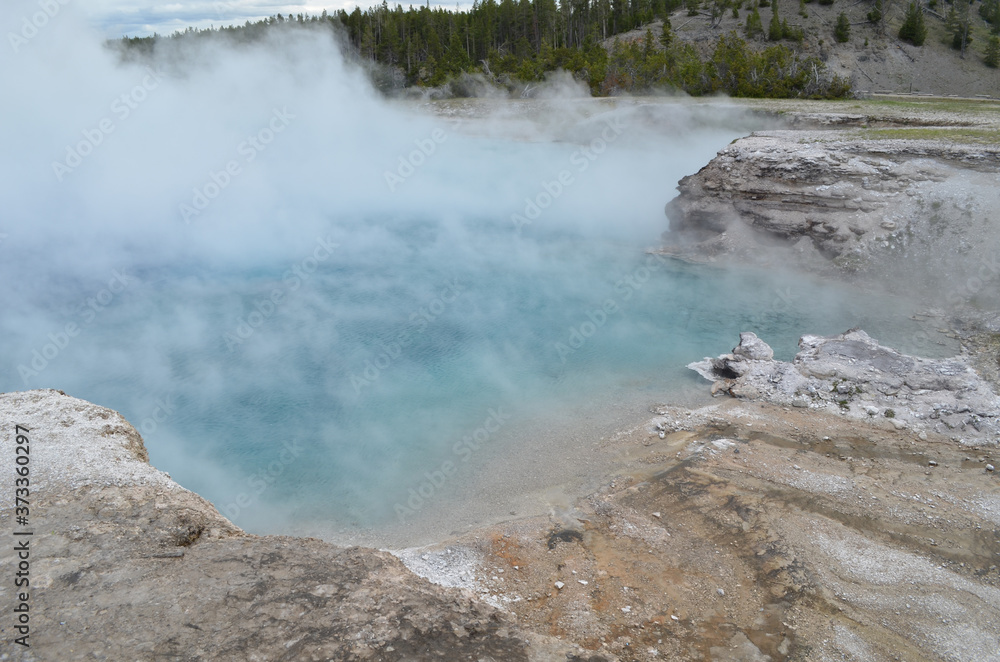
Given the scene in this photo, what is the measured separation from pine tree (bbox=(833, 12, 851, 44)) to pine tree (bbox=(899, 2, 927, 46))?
355 centimetres

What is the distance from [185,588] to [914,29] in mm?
53989

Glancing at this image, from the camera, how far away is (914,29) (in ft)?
141

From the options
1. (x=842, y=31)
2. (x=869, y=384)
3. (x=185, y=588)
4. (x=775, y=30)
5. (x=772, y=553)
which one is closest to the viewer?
(x=185, y=588)

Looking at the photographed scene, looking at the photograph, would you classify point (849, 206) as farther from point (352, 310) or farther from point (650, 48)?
point (650, 48)

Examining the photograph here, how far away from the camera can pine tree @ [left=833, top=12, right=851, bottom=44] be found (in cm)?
4350

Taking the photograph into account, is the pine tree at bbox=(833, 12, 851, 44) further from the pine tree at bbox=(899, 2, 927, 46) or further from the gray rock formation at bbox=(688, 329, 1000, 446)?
the gray rock formation at bbox=(688, 329, 1000, 446)

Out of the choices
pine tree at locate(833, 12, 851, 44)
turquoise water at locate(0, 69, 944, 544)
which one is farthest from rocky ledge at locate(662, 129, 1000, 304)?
pine tree at locate(833, 12, 851, 44)

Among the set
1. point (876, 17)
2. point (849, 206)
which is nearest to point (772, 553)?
point (849, 206)

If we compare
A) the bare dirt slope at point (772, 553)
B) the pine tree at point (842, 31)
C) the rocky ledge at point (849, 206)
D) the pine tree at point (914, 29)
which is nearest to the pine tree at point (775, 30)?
the pine tree at point (842, 31)

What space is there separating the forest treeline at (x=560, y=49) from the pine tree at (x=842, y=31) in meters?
3.61

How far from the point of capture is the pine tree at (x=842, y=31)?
143ft

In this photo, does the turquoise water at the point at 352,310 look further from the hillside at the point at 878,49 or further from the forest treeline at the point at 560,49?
the hillside at the point at 878,49

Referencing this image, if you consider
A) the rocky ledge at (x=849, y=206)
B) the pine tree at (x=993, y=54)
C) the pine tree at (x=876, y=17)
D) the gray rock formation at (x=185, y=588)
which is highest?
the pine tree at (x=876, y=17)

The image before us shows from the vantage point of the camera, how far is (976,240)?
44.0 feet
